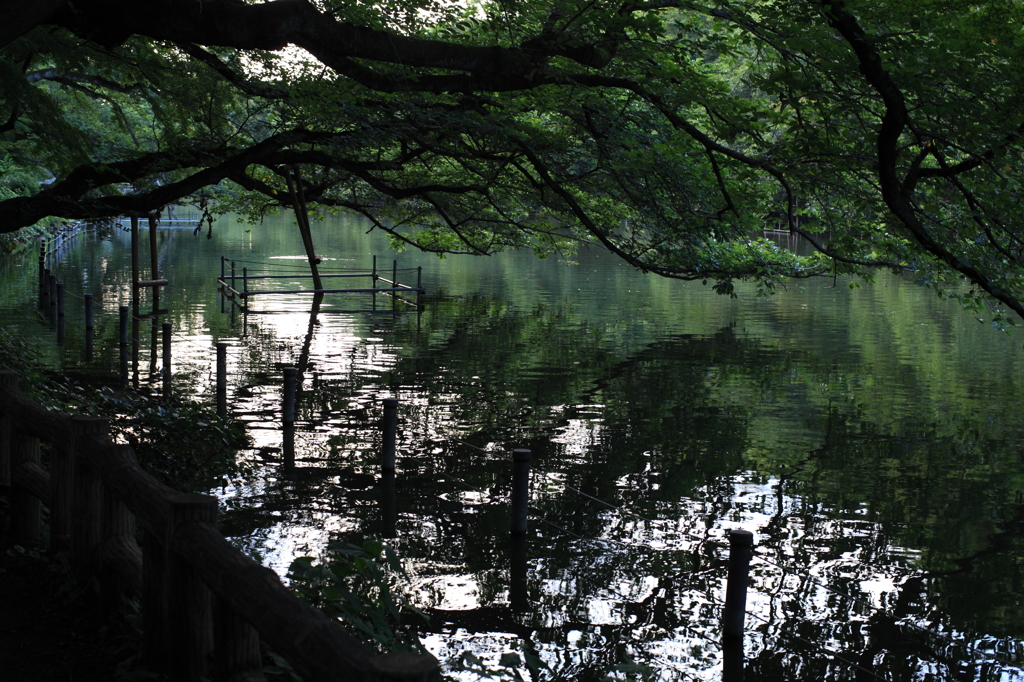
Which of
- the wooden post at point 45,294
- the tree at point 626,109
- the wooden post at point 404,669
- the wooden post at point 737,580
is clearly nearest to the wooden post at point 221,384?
the tree at point 626,109

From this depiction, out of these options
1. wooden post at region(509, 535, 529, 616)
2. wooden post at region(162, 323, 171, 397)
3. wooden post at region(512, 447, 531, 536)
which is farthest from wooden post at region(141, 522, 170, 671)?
wooden post at region(162, 323, 171, 397)

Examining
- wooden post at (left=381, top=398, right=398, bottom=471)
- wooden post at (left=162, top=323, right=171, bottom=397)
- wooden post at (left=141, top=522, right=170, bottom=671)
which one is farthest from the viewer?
wooden post at (left=162, top=323, right=171, bottom=397)

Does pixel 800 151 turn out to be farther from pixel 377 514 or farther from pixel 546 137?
pixel 377 514

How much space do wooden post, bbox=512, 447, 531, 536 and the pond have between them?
315 millimetres

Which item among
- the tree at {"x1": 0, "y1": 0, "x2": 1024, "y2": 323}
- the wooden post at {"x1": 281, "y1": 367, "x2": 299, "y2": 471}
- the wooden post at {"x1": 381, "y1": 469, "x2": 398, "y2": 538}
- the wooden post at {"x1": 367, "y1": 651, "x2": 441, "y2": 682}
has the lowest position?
the wooden post at {"x1": 381, "y1": 469, "x2": 398, "y2": 538}

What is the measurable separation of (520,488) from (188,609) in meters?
4.68

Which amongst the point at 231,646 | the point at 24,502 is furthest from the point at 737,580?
the point at 24,502

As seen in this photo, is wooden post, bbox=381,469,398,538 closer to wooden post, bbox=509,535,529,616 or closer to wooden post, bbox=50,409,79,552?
wooden post, bbox=509,535,529,616

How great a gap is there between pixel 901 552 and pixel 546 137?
760 centimetres

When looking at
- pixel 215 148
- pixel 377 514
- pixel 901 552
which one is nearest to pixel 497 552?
pixel 377 514

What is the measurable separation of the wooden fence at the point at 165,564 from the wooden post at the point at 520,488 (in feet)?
12.7

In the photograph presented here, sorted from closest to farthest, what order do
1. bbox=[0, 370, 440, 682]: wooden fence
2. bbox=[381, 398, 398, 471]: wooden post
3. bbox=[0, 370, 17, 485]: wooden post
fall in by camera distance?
bbox=[0, 370, 440, 682]: wooden fence
bbox=[0, 370, 17, 485]: wooden post
bbox=[381, 398, 398, 471]: wooden post

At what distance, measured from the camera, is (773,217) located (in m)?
13.2

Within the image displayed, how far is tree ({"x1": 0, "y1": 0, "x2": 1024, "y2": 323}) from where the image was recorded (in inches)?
276
